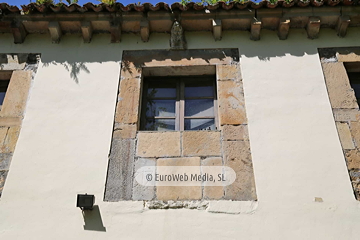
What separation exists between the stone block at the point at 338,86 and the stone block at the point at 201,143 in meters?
1.33

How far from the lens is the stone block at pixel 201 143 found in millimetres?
3346

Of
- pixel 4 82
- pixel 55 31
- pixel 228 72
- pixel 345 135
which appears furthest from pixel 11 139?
pixel 345 135

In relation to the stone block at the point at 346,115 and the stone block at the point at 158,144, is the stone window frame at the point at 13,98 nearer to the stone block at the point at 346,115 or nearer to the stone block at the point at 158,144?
the stone block at the point at 158,144

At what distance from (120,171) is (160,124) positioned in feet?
2.59

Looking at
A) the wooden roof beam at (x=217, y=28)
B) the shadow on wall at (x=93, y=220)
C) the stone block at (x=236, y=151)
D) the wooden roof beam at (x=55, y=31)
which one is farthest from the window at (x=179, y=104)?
the wooden roof beam at (x=55, y=31)

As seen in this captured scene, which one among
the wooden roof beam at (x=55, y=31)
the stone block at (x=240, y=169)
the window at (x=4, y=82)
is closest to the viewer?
the stone block at (x=240, y=169)

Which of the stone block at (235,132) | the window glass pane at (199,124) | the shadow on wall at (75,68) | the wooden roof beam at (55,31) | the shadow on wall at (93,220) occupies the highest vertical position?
→ the wooden roof beam at (55,31)

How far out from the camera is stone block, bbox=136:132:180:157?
3.35 metres

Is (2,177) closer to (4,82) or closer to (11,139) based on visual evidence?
(11,139)

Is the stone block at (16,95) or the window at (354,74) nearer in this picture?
the stone block at (16,95)

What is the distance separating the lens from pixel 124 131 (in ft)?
11.5

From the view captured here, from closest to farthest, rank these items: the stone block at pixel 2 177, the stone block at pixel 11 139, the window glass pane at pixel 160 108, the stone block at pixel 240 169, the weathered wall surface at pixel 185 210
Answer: the weathered wall surface at pixel 185 210
the stone block at pixel 240 169
the stone block at pixel 2 177
the stone block at pixel 11 139
the window glass pane at pixel 160 108

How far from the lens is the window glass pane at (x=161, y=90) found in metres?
4.08

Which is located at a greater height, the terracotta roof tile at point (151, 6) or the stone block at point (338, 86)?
the terracotta roof tile at point (151, 6)
